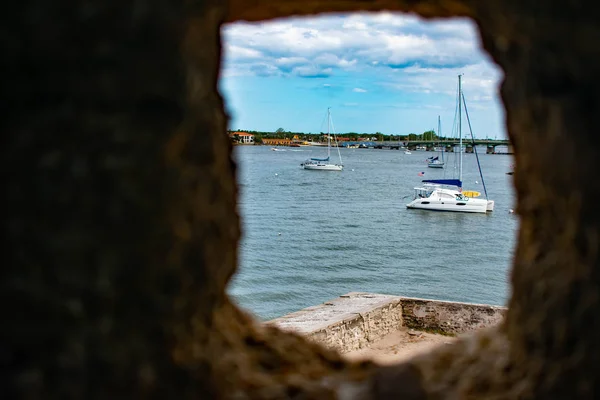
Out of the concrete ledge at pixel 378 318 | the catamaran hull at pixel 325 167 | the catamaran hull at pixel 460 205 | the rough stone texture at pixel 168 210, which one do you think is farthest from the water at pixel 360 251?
the catamaran hull at pixel 325 167

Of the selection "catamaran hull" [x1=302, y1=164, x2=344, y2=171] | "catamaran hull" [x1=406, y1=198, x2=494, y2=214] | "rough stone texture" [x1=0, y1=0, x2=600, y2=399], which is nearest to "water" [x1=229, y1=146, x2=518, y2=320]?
"catamaran hull" [x1=406, y1=198, x2=494, y2=214]

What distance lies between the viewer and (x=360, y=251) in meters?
30.4

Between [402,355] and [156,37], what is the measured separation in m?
9.42

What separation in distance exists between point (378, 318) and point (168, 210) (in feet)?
31.7

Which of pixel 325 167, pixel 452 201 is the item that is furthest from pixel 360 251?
pixel 325 167

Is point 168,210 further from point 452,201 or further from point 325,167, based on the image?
point 325,167

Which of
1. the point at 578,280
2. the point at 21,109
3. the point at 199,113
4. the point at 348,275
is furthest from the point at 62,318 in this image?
the point at 348,275

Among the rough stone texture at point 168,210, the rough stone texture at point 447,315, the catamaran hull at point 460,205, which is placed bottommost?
the catamaran hull at point 460,205

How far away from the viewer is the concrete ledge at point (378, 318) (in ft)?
34.2

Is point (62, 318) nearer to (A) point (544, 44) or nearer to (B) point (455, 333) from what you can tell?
(A) point (544, 44)

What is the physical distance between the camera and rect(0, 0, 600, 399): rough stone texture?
200cm

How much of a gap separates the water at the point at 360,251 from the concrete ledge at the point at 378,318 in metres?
8.53

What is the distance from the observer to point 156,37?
2102 millimetres

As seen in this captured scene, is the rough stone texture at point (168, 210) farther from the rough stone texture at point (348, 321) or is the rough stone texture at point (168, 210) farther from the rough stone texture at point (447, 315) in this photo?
the rough stone texture at point (447, 315)
